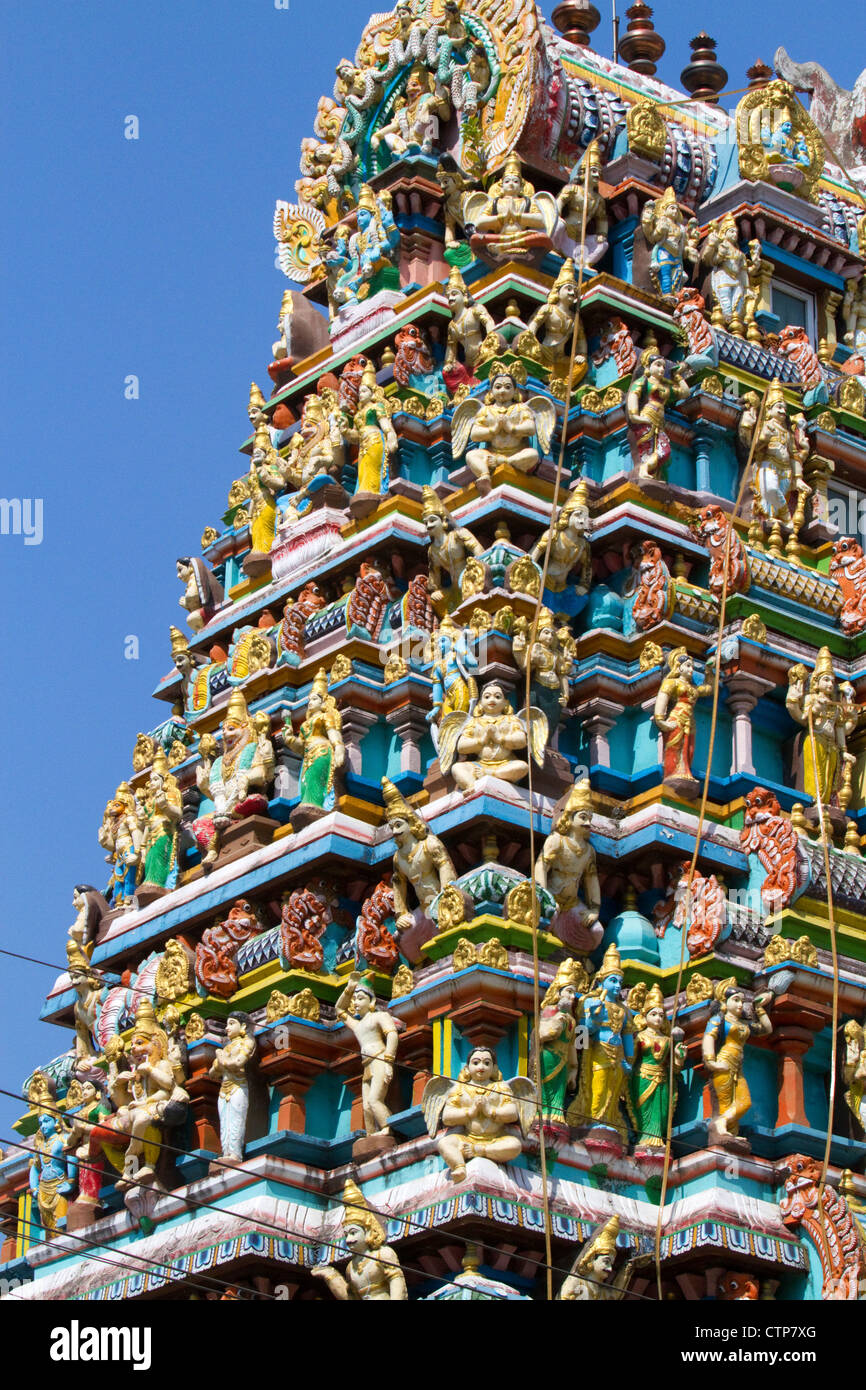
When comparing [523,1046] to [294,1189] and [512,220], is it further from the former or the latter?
[512,220]

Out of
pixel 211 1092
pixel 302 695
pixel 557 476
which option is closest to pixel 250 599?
pixel 302 695

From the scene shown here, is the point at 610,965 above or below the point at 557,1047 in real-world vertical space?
above

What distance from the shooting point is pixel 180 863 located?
32312 mm

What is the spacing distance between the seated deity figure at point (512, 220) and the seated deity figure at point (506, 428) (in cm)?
251

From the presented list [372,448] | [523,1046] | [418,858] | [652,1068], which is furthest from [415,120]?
[523,1046]

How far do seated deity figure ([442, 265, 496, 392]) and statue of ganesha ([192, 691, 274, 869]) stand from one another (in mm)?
4983

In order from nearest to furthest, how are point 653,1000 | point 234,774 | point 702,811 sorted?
point 653,1000 < point 702,811 < point 234,774

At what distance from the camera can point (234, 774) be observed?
3136cm

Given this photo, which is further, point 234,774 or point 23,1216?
point 23,1216

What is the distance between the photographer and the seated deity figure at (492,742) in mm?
27906

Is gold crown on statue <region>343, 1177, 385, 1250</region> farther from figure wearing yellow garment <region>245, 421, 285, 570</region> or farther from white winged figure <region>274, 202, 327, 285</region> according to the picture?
white winged figure <region>274, 202, 327, 285</region>

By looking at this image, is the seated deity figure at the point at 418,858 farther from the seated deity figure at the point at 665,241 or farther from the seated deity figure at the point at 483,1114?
the seated deity figure at the point at 665,241

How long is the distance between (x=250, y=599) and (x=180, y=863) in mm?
3870

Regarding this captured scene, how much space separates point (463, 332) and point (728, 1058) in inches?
423
